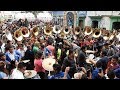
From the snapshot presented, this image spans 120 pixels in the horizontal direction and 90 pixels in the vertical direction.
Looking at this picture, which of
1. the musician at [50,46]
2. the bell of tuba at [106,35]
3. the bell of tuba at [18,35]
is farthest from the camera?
the bell of tuba at [106,35]

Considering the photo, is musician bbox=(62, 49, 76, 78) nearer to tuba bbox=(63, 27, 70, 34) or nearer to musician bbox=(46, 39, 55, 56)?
Result: musician bbox=(46, 39, 55, 56)

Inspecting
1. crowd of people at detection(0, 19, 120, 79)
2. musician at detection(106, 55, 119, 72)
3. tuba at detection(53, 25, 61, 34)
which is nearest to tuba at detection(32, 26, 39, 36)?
crowd of people at detection(0, 19, 120, 79)

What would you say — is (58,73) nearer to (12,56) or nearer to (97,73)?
(97,73)

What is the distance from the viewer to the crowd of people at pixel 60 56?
370 inches

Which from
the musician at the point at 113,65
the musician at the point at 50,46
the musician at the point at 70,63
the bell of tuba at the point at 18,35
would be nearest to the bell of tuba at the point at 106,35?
the musician at the point at 50,46

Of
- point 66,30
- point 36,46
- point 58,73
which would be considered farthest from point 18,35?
point 58,73

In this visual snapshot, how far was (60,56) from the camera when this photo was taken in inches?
425

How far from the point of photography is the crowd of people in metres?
9.39

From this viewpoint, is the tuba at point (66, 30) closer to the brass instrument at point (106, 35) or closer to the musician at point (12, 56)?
the brass instrument at point (106, 35)
